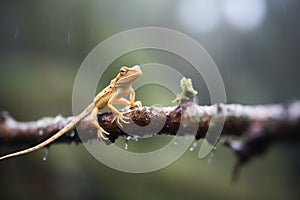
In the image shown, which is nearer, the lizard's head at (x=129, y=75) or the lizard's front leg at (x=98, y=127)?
the lizard's front leg at (x=98, y=127)

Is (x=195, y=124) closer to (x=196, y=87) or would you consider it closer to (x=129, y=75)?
(x=129, y=75)

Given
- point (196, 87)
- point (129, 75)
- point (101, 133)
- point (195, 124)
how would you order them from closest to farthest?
point (195, 124) → point (101, 133) → point (129, 75) → point (196, 87)

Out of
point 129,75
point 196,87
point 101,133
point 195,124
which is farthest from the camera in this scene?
point 196,87

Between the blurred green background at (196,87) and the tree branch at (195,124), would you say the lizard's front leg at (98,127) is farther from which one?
the blurred green background at (196,87)

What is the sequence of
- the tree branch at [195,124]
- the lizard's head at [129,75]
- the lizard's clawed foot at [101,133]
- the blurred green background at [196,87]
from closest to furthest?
the tree branch at [195,124], the lizard's clawed foot at [101,133], the lizard's head at [129,75], the blurred green background at [196,87]

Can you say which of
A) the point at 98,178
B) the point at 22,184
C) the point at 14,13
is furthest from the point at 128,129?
the point at 14,13

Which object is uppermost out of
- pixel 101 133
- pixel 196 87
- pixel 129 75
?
pixel 196 87


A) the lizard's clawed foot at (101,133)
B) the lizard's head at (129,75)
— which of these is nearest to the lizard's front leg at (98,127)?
the lizard's clawed foot at (101,133)

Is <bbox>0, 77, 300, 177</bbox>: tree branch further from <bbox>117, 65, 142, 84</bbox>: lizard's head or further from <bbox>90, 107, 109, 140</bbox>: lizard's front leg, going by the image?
<bbox>117, 65, 142, 84</bbox>: lizard's head

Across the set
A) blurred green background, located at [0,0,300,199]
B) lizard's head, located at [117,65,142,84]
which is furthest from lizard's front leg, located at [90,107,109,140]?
blurred green background, located at [0,0,300,199]

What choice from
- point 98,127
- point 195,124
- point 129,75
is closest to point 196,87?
point 129,75
